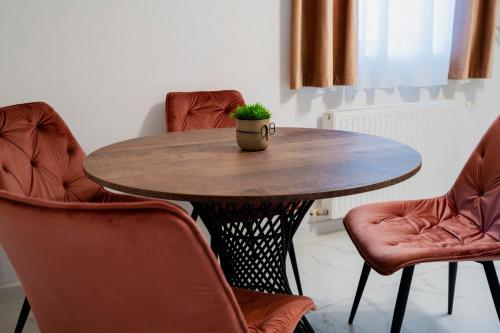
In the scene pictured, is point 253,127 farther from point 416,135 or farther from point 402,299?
point 416,135

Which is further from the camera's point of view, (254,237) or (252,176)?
(254,237)

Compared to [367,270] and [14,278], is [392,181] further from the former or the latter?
[14,278]

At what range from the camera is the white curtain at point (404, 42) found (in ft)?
9.86

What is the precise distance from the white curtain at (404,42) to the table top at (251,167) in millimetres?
1250

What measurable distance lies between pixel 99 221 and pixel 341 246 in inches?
95.1

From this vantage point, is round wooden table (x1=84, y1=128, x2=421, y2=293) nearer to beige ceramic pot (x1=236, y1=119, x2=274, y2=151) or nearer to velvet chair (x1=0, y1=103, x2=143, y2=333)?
→ beige ceramic pot (x1=236, y1=119, x2=274, y2=151)

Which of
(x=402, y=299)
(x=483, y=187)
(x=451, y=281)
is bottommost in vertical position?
(x=451, y=281)

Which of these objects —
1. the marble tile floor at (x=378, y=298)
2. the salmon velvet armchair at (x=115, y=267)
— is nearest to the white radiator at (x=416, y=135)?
the marble tile floor at (x=378, y=298)

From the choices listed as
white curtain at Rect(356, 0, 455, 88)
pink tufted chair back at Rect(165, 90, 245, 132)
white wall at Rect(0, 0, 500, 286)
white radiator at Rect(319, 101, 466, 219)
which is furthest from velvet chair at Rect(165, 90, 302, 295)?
white curtain at Rect(356, 0, 455, 88)

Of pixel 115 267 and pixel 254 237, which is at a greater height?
pixel 115 267

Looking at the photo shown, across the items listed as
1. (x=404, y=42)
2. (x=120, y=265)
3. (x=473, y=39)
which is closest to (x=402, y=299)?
(x=120, y=265)

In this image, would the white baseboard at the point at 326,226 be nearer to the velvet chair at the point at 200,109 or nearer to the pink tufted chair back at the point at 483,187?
the velvet chair at the point at 200,109

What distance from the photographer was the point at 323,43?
2.78 meters

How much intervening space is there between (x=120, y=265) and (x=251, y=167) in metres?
0.76
